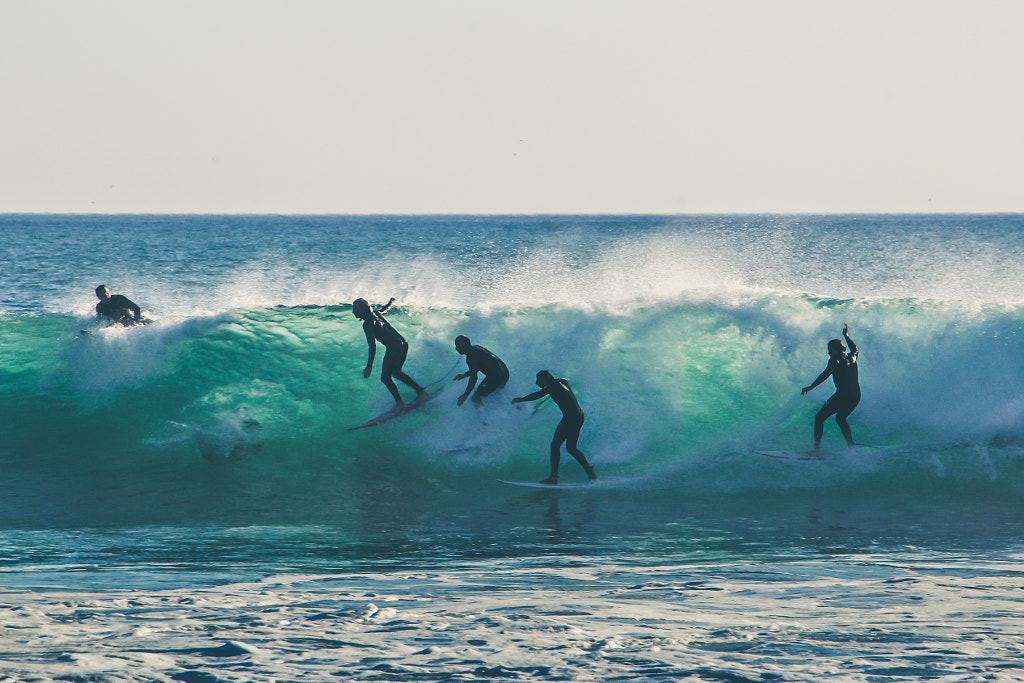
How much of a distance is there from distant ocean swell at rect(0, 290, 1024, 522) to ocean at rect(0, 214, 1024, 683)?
0.14ft

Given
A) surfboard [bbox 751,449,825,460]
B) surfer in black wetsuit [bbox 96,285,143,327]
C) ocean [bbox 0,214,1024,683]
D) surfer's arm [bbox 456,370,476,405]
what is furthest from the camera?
surfer in black wetsuit [bbox 96,285,143,327]

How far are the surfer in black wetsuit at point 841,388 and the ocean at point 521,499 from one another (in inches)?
11.2

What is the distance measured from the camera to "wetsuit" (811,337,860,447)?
34.8 feet

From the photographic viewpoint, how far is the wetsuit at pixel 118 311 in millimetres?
13734

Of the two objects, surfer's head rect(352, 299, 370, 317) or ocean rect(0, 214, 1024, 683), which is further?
surfer's head rect(352, 299, 370, 317)

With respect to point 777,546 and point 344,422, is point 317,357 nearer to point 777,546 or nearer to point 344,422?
point 344,422

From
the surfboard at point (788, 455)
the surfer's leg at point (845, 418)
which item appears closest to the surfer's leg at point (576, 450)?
the surfboard at point (788, 455)

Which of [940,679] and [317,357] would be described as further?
[317,357]

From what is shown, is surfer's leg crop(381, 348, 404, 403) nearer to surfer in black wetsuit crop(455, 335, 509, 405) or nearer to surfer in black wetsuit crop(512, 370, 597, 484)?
surfer in black wetsuit crop(455, 335, 509, 405)

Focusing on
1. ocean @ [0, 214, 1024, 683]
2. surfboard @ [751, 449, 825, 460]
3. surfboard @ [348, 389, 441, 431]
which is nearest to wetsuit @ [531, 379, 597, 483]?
ocean @ [0, 214, 1024, 683]

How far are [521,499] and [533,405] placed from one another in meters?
2.31

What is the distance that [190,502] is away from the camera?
9.62m

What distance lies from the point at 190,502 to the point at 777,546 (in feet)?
18.9

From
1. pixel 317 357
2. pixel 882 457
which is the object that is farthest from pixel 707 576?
pixel 317 357
